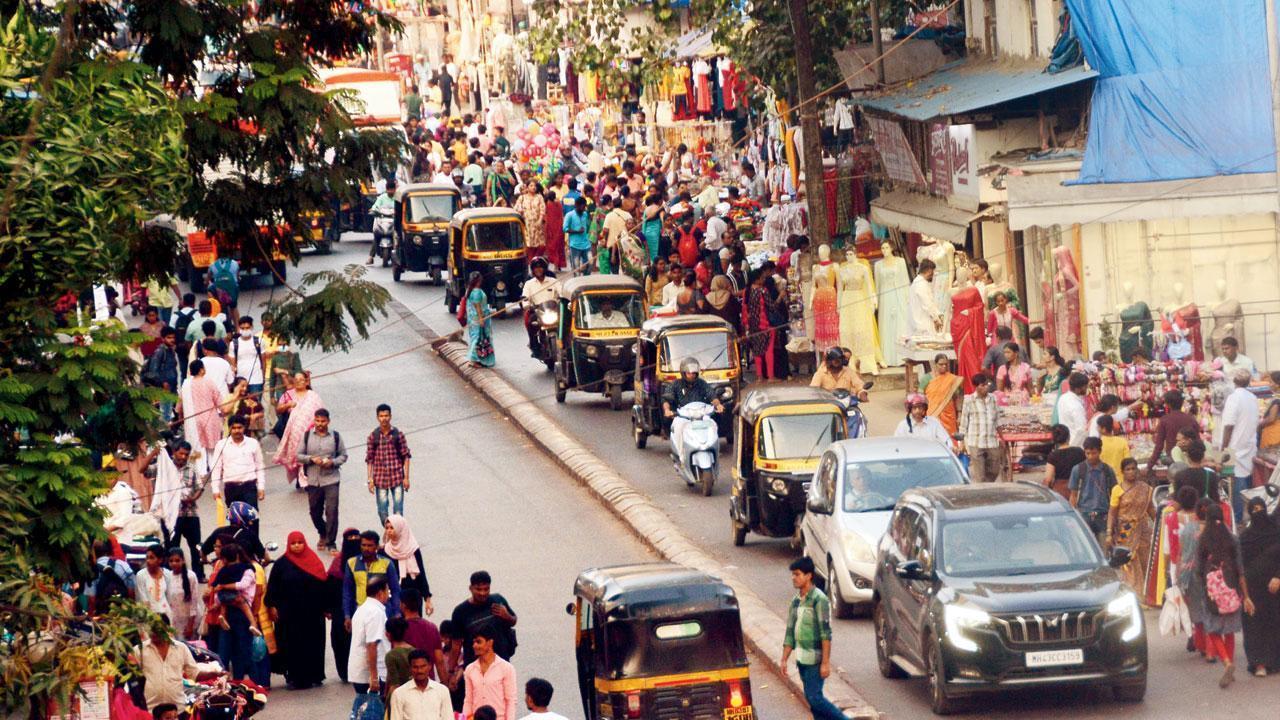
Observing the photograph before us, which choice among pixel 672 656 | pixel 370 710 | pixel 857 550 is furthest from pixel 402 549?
pixel 672 656

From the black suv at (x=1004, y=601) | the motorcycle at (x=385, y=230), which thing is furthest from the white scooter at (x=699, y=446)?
the motorcycle at (x=385, y=230)

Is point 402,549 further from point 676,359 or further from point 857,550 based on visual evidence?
point 676,359

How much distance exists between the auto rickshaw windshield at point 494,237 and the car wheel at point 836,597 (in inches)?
779

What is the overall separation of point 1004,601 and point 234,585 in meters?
6.35

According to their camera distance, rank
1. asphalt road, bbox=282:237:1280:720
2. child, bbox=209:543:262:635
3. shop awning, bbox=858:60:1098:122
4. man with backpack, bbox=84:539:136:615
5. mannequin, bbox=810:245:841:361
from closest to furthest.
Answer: asphalt road, bbox=282:237:1280:720 → man with backpack, bbox=84:539:136:615 → child, bbox=209:543:262:635 → shop awning, bbox=858:60:1098:122 → mannequin, bbox=810:245:841:361

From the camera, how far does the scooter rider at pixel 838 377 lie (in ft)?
80.7

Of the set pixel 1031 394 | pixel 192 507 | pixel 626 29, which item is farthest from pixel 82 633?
Result: pixel 626 29

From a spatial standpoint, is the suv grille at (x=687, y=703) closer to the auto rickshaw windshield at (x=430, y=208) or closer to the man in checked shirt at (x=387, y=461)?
the man in checked shirt at (x=387, y=461)

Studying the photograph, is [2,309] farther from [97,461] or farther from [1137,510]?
[1137,510]

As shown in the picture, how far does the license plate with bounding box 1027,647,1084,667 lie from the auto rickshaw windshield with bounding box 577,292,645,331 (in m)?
16.1

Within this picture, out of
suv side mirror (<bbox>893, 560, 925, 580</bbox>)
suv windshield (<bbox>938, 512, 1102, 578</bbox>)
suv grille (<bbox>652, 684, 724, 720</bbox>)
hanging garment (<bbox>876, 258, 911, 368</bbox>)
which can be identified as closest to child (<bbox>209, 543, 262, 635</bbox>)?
suv grille (<bbox>652, 684, 724, 720</bbox>)

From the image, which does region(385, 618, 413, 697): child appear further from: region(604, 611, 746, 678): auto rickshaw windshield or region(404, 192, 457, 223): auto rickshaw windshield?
region(404, 192, 457, 223): auto rickshaw windshield

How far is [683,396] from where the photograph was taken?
2595 centimetres

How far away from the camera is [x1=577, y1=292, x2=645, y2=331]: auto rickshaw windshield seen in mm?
30688
